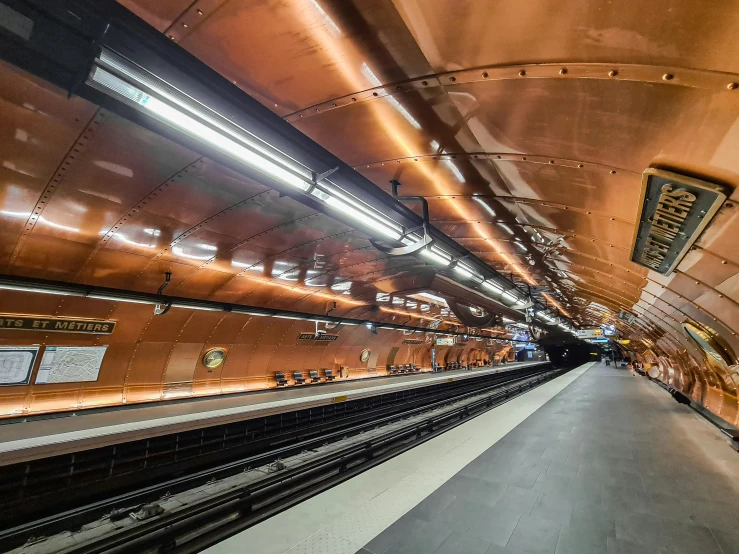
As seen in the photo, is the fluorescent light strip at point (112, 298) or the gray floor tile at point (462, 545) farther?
the fluorescent light strip at point (112, 298)

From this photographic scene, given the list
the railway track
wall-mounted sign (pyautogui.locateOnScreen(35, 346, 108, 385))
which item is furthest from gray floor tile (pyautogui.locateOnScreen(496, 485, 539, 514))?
wall-mounted sign (pyautogui.locateOnScreen(35, 346, 108, 385))

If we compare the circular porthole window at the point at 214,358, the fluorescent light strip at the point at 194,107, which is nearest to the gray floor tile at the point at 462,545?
the fluorescent light strip at the point at 194,107

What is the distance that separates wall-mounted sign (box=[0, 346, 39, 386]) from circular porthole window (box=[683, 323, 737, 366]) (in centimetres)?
1331

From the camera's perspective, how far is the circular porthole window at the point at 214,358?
1081 cm

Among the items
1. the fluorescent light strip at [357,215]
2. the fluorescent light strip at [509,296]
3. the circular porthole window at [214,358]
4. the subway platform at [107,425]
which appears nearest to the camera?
the fluorescent light strip at [357,215]

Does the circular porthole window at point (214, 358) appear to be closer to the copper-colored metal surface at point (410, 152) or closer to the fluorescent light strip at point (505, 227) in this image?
the copper-colored metal surface at point (410, 152)

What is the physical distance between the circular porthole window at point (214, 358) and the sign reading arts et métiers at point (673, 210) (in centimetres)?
1125

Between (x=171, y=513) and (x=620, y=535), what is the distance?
5680 millimetres

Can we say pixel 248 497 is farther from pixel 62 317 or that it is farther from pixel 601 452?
pixel 601 452

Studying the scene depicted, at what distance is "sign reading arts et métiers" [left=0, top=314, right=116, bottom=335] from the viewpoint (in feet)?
21.9

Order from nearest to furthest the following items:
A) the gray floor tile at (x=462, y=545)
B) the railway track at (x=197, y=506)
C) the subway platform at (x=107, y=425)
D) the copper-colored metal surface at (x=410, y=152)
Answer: the copper-colored metal surface at (x=410, y=152)
the gray floor tile at (x=462, y=545)
the railway track at (x=197, y=506)
the subway platform at (x=107, y=425)

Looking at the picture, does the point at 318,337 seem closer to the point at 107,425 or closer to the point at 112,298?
the point at 112,298

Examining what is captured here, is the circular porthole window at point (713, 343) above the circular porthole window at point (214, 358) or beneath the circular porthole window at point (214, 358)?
above

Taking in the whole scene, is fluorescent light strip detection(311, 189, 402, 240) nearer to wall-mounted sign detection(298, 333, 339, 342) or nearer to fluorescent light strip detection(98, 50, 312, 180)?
fluorescent light strip detection(98, 50, 312, 180)
